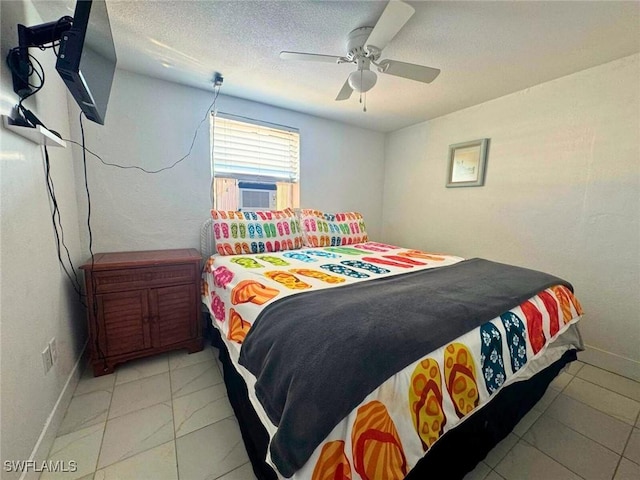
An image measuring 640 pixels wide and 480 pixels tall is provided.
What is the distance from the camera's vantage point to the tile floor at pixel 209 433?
115 centimetres

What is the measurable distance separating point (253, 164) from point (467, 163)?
231 cm

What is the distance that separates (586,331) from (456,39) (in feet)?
8.02

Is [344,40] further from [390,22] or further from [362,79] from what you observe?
[390,22]

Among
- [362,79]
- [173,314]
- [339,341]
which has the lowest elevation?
[173,314]

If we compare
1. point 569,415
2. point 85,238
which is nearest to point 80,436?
point 85,238

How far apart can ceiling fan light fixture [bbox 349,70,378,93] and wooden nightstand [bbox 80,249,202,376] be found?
1.71m

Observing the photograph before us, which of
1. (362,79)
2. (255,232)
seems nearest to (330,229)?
(255,232)

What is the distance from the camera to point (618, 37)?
1589 mm

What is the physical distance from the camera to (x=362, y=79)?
1.66m

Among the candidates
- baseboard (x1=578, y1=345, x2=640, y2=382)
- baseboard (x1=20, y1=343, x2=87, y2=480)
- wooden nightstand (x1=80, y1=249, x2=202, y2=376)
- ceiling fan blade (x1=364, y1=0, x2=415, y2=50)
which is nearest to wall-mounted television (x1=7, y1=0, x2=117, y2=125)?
wooden nightstand (x1=80, y1=249, x2=202, y2=376)

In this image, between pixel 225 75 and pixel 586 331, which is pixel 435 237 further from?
pixel 225 75

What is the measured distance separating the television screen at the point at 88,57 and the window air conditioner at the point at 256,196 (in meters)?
1.37

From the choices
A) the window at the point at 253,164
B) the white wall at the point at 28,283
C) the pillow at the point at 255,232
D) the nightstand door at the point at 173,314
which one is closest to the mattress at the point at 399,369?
the nightstand door at the point at 173,314

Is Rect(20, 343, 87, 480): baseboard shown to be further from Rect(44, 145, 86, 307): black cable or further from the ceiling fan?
the ceiling fan
